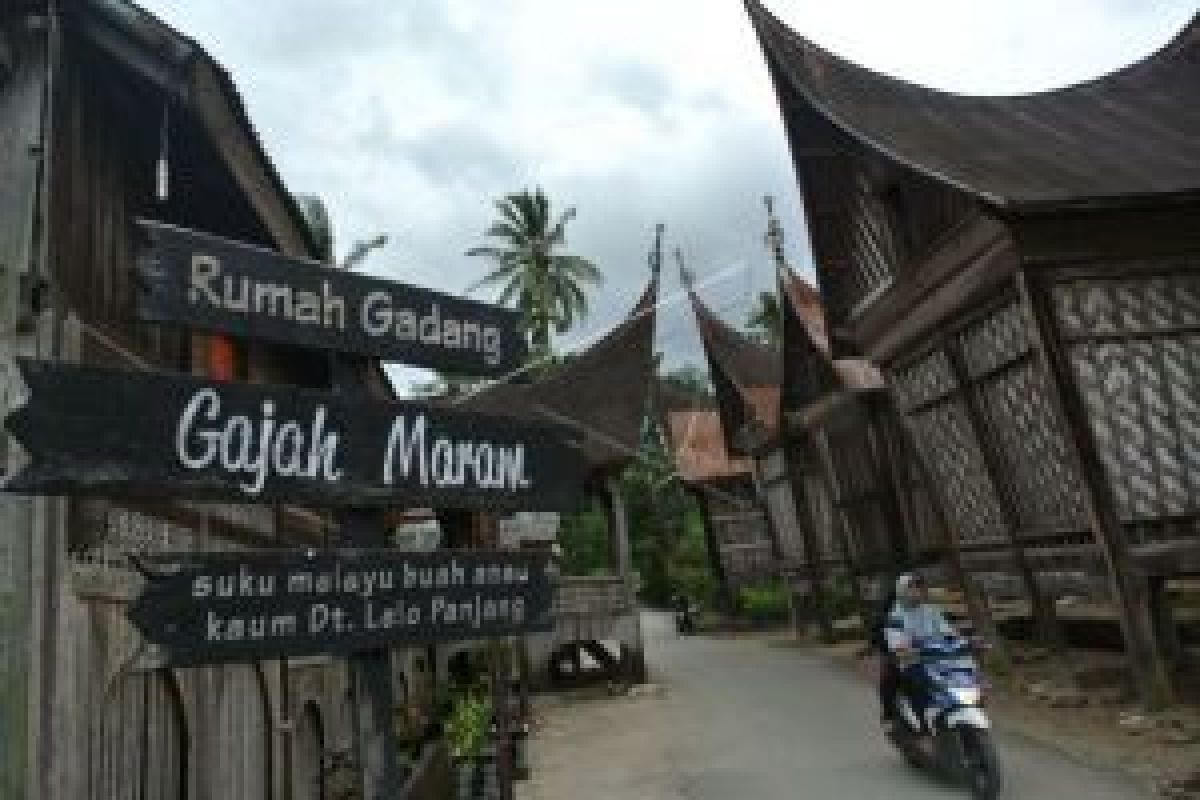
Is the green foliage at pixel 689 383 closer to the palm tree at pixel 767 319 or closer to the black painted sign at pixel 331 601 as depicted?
the palm tree at pixel 767 319

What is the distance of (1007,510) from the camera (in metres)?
11.6

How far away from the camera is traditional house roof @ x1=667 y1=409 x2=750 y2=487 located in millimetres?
29953

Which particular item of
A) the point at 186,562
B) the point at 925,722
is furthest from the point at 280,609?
the point at 925,722

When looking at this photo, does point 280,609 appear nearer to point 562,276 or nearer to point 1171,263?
point 1171,263

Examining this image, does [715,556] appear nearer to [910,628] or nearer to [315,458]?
[910,628]

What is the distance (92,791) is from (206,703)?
1857 mm

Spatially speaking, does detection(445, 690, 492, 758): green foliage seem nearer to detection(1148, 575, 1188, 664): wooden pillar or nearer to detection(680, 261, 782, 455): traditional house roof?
detection(1148, 575, 1188, 664): wooden pillar

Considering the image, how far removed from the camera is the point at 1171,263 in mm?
10305

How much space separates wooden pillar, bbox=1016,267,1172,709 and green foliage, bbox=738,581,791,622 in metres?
15.9

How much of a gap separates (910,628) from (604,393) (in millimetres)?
10775

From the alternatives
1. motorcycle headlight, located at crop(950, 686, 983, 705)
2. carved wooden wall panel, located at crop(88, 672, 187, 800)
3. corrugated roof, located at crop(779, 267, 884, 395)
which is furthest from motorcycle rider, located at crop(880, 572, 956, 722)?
corrugated roof, located at crop(779, 267, 884, 395)

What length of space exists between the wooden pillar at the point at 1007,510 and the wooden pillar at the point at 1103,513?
64.4 inches

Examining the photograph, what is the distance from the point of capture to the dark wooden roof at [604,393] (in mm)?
17672

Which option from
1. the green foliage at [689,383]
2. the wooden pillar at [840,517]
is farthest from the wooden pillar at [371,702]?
the green foliage at [689,383]
